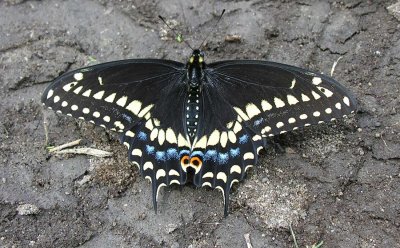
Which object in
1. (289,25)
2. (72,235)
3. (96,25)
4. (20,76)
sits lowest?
(72,235)

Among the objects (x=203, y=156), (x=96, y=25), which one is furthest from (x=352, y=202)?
(x=96, y=25)

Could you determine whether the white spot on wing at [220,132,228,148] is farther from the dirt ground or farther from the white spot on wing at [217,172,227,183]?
the dirt ground

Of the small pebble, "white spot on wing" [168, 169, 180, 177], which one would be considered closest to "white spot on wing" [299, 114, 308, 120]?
"white spot on wing" [168, 169, 180, 177]

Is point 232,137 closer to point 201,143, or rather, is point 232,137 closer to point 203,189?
point 201,143

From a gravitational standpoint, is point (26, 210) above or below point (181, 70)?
below

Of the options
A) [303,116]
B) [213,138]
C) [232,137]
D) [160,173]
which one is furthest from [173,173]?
[303,116]

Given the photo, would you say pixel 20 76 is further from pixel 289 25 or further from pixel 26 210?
pixel 289 25

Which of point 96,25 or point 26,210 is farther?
point 96,25

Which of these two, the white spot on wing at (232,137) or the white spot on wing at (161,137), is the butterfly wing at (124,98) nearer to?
the white spot on wing at (161,137)
